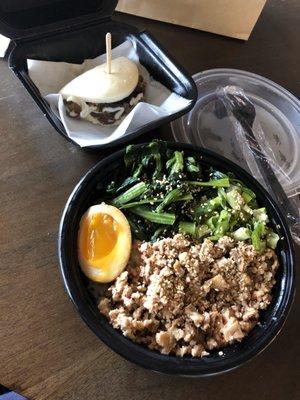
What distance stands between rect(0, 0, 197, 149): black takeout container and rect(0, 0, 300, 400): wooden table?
11cm

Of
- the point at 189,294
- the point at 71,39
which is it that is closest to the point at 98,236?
the point at 189,294

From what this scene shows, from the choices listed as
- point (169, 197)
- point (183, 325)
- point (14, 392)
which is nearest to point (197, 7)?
point (169, 197)

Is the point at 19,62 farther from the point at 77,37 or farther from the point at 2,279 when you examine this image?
the point at 2,279

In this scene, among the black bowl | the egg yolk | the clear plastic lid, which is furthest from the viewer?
the clear plastic lid

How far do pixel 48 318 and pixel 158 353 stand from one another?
0.24 m

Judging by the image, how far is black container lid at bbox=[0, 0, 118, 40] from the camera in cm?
109

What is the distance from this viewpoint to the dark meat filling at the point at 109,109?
1.12 metres

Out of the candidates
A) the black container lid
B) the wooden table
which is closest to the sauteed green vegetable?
the wooden table

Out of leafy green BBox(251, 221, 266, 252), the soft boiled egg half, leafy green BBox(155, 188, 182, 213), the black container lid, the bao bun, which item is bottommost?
the soft boiled egg half

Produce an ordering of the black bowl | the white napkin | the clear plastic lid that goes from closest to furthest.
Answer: the black bowl
the white napkin
the clear plastic lid

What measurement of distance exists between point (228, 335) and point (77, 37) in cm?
81

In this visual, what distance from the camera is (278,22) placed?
146cm

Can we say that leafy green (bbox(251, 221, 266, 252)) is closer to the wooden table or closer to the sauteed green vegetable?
the sauteed green vegetable

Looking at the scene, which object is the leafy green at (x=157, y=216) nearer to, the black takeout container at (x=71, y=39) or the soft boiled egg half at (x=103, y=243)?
the soft boiled egg half at (x=103, y=243)
